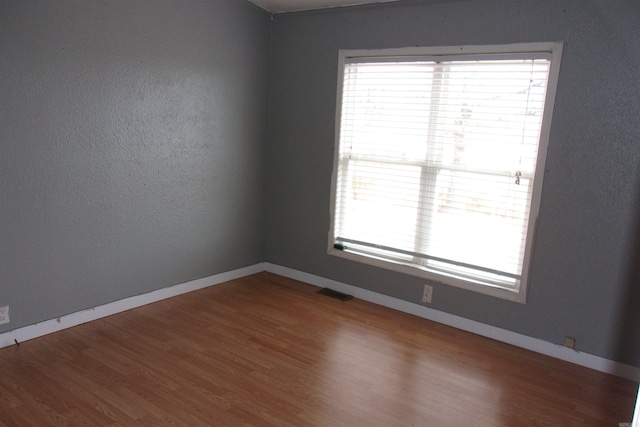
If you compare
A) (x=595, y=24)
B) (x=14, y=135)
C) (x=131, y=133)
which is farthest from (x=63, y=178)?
(x=595, y=24)

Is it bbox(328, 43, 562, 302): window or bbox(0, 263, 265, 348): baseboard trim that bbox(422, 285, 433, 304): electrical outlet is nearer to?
bbox(328, 43, 562, 302): window

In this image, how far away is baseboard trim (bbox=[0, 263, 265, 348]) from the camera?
274cm

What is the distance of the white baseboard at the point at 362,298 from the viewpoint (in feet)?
9.18

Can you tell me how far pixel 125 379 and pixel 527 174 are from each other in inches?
110

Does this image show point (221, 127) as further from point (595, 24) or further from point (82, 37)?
point (595, 24)

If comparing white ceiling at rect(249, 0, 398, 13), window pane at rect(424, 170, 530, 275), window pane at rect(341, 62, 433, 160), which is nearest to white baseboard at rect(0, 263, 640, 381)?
window pane at rect(424, 170, 530, 275)

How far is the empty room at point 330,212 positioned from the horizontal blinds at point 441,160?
0.05 ft

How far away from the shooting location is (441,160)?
3.36 metres

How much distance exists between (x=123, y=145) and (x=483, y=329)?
9.56 ft

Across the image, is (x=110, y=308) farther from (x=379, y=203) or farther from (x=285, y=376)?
(x=379, y=203)

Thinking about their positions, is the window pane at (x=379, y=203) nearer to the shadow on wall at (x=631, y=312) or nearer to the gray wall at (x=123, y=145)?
the gray wall at (x=123, y=145)

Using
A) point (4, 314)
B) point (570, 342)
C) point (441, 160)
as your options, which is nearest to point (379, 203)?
point (441, 160)

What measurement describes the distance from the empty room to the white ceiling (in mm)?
25

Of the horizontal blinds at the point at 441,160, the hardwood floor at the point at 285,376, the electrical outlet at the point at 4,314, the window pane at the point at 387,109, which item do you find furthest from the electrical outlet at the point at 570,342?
the electrical outlet at the point at 4,314
